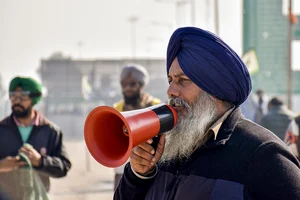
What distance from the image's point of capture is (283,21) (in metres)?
17.5

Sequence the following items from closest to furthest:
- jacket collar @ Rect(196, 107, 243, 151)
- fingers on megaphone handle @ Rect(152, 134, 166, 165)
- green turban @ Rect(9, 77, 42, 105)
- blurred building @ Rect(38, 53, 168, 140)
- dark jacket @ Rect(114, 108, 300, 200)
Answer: dark jacket @ Rect(114, 108, 300, 200), jacket collar @ Rect(196, 107, 243, 151), fingers on megaphone handle @ Rect(152, 134, 166, 165), green turban @ Rect(9, 77, 42, 105), blurred building @ Rect(38, 53, 168, 140)

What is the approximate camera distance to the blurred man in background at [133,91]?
16.1 ft

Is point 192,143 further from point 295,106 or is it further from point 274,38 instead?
point 295,106

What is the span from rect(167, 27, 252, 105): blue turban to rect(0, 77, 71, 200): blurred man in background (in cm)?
215

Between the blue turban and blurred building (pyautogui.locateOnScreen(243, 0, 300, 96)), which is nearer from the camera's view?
the blue turban

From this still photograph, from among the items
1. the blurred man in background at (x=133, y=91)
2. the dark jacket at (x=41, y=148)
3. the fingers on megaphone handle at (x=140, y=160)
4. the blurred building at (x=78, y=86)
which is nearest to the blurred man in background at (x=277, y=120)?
the blurred man in background at (x=133, y=91)

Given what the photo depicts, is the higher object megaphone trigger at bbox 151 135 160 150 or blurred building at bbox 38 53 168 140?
megaphone trigger at bbox 151 135 160 150

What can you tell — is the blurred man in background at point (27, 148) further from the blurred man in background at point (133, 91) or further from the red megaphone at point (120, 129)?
the red megaphone at point (120, 129)

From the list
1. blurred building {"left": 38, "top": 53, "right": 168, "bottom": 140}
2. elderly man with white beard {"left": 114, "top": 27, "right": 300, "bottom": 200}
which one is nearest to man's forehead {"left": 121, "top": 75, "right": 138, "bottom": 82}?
elderly man with white beard {"left": 114, "top": 27, "right": 300, "bottom": 200}

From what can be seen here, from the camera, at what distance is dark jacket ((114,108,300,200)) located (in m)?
1.66

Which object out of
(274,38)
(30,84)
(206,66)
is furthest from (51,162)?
(274,38)

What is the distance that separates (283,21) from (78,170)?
9.97 m

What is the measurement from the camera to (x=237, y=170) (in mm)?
1704

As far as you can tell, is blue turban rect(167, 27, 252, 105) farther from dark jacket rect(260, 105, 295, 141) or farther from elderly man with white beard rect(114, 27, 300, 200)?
dark jacket rect(260, 105, 295, 141)
